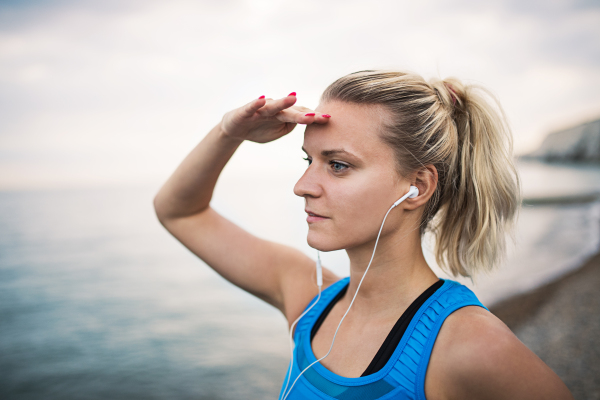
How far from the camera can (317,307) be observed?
1928mm

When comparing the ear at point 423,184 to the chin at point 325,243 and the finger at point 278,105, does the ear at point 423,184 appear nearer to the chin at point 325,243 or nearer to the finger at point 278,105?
the chin at point 325,243

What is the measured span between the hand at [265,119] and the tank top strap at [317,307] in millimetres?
851

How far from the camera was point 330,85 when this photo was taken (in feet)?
5.97

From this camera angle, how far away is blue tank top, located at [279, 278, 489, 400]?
135 cm

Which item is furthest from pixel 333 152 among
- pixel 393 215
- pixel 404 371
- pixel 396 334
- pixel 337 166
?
pixel 404 371

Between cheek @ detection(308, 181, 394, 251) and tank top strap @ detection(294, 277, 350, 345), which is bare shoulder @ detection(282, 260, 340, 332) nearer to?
tank top strap @ detection(294, 277, 350, 345)

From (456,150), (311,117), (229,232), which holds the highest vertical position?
(311,117)

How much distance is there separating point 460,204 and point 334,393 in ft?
3.36

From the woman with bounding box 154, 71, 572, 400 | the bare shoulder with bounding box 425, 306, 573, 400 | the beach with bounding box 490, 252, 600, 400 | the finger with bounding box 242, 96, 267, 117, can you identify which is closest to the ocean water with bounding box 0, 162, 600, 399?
the woman with bounding box 154, 71, 572, 400

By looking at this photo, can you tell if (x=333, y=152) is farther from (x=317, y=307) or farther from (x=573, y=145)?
(x=573, y=145)

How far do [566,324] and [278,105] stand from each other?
7.06 m

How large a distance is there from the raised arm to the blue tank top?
0.47 m

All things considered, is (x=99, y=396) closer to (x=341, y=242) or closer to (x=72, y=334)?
(x=72, y=334)

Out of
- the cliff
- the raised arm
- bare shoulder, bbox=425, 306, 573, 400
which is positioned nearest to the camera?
bare shoulder, bbox=425, 306, 573, 400
